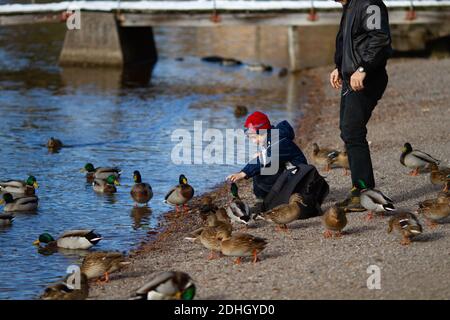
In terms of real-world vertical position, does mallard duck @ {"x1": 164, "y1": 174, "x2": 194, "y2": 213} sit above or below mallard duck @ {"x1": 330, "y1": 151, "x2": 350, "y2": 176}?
below

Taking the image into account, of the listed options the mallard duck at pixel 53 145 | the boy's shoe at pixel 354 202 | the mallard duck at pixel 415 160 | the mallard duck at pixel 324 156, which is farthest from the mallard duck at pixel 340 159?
the mallard duck at pixel 53 145

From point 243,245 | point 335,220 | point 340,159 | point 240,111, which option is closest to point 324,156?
point 340,159

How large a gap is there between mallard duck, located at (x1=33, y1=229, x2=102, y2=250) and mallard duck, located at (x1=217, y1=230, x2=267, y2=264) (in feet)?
6.64

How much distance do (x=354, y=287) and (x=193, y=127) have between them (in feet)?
40.8

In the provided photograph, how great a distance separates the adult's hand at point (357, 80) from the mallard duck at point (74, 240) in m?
3.37

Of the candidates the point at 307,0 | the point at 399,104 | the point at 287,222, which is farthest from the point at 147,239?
the point at 307,0

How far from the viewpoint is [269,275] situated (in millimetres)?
9695

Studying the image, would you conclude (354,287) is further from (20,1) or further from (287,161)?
(20,1)

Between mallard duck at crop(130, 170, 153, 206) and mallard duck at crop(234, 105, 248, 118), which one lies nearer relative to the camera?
mallard duck at crop(130, 170, 153, 206)

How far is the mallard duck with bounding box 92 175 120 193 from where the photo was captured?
14955 millimetres

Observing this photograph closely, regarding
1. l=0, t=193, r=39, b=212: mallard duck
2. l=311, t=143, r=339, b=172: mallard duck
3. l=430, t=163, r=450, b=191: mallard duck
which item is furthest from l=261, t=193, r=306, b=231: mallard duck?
l=311, t=143, r=339, b=172: mallard duck

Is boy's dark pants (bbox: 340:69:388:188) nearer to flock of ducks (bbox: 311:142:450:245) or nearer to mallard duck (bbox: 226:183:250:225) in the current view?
flock of ducks (bbox: 311:142:450:245)

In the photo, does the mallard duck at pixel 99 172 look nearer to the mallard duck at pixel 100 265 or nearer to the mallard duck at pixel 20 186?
the mallard duck at pixel 20 186

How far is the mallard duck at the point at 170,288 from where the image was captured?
8.52m
